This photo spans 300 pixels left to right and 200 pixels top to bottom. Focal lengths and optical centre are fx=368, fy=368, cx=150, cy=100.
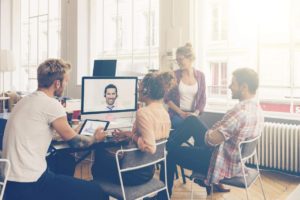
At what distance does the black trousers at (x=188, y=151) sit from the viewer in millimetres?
2791

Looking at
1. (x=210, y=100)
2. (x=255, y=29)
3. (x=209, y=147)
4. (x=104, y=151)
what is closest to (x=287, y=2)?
(x=255, y=29)

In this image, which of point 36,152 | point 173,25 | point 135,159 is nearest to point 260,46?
point 173,25

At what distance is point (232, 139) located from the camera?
2691 millimetres

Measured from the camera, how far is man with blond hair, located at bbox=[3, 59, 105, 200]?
2087 mm

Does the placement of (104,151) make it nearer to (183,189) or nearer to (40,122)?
(40,122)

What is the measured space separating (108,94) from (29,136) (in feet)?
4.16

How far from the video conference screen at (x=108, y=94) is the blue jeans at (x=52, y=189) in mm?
1097

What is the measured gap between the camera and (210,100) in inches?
199

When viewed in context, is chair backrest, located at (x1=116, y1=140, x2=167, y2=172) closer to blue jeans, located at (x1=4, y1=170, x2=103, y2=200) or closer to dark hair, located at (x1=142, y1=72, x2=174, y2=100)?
blue jeans, located at (x1=4, y1=170, x2=103, y2=200)

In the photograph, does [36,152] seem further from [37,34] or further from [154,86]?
[37,34]

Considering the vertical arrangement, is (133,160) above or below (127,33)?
below

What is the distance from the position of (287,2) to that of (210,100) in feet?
5.14

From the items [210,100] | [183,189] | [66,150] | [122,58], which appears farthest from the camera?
[122,58]

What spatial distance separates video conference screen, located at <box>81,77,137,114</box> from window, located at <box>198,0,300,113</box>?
1.88 m
